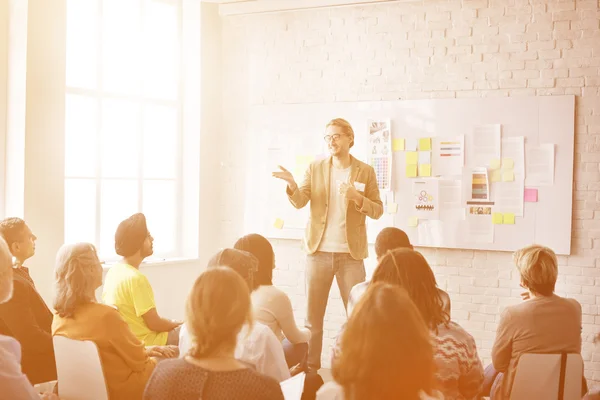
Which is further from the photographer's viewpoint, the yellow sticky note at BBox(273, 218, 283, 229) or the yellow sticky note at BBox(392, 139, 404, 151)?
the yellow sticky note at BBox(273, 218, 283, 229)

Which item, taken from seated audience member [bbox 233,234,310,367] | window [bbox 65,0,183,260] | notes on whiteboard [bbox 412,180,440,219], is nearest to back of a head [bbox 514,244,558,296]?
seated audience member [bbox 233,234,310,367]

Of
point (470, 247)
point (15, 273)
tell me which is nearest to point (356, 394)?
point (15, 273)

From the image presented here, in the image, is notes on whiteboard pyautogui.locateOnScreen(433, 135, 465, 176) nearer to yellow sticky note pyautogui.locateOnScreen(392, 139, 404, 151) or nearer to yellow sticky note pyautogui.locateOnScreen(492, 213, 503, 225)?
yellow sticky note pyautogui.locateOnScreen(392, 139, 404, 151)

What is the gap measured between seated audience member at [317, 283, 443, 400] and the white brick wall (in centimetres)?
399

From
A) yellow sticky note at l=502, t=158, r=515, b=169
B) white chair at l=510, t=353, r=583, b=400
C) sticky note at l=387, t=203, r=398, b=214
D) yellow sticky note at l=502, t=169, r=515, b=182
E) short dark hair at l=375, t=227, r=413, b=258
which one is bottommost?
white chair at l=510, t=353, r=583, b=400

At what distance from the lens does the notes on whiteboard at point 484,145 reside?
557 centimetres

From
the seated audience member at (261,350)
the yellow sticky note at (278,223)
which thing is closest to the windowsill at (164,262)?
the yellow sticky note at (278,223)

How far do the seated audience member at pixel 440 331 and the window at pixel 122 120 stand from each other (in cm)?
374

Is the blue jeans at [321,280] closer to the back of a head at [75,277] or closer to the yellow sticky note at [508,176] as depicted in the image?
the yellow sticky note at [508,176]

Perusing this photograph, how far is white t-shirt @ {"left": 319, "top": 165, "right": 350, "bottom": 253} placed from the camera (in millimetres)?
5039

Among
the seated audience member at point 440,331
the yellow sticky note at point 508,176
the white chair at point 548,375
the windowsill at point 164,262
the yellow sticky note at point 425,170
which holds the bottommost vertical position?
the white chair at point 548,375

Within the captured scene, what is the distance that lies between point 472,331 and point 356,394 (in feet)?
13.7

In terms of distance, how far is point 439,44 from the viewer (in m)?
5.77

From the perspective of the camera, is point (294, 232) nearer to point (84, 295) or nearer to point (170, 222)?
point (170, 222)
